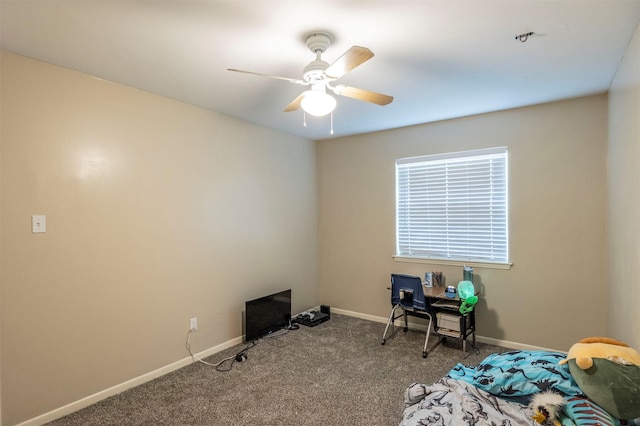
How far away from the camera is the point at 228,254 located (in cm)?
354

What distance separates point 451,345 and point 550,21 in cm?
292

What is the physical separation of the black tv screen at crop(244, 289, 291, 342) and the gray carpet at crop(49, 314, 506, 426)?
0.14m

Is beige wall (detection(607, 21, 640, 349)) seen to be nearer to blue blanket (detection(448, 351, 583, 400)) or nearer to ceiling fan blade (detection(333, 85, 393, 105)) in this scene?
blue blanket (detection(448, 351, 583, 400))

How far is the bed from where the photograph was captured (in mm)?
1674

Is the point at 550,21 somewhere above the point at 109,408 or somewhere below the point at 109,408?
above

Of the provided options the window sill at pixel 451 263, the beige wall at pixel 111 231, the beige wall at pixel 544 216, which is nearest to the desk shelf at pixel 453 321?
the beige wall at pixel 544 216

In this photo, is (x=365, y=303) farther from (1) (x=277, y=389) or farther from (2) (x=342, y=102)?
(2) (x=342, y=102)

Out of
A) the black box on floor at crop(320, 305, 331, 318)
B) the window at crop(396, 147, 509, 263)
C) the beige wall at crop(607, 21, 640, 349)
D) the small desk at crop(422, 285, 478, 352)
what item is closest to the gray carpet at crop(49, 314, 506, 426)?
the small desk at crop(422, 285, 478, 352)

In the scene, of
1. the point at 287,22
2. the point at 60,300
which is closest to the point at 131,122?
the point at 60,300

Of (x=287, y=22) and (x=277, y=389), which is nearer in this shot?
(x=287, y=22)

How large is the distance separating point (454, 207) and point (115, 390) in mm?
3659

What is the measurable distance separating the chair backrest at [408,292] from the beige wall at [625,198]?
1497 millimetres

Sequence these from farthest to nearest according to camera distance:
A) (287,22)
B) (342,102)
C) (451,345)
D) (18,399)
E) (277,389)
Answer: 1. (451,345)
2. (342,102)
3. (277,389)
4. (18,399)
5. (287,22)

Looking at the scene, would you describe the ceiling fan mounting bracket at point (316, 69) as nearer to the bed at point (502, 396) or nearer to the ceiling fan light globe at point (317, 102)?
the ceiling fan light globe at point (317, 102)
